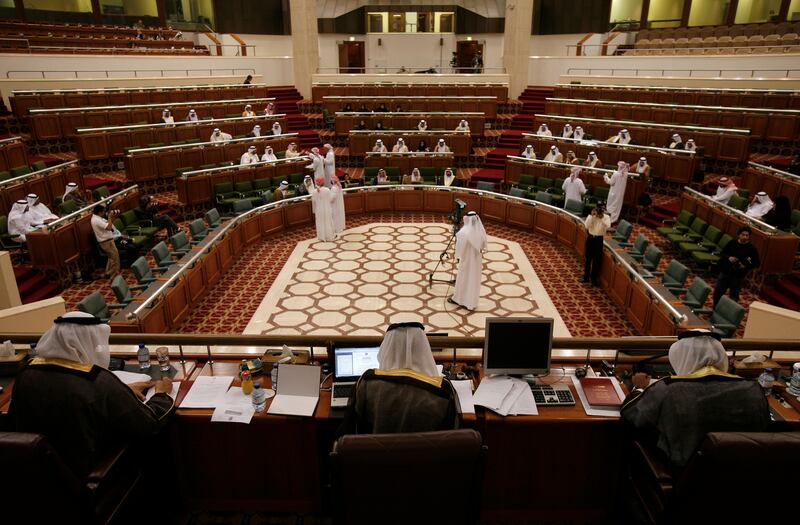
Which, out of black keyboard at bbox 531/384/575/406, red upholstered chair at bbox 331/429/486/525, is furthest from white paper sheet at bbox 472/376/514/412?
red upholstered chair at bbox 331/429/486/525

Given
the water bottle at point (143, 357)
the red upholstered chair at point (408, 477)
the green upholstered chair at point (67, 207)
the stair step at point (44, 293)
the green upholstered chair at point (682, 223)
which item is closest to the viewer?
the red upholstered chair at point (408, 477)

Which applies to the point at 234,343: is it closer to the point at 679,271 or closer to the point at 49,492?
the point at 49,492

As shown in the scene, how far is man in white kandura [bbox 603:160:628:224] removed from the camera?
11227 mm

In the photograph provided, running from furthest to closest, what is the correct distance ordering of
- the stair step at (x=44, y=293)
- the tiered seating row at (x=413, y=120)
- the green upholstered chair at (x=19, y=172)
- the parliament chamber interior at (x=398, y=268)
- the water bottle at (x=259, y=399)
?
the tiered seating row at (x=413, y=120)
the green upholstered chair at (x=19, y=172)
the stair step at (x=44, y=293)
the water bottle at (x=259, y=399)
the parliament chamber interior at (x=398, y=268)

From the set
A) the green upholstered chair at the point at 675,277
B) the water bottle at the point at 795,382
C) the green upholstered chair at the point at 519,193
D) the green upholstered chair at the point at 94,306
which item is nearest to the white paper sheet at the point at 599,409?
the water bottle at the point at 795,382

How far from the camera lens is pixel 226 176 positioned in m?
12.6

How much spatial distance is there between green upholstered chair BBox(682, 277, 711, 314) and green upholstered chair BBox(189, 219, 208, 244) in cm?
744

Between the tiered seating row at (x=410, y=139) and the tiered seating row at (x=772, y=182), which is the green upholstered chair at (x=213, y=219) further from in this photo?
the tiered seating row at (x=772, y=182)

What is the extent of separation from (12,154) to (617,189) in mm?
12934

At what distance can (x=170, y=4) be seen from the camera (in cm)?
2348

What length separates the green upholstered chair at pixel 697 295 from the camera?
6.50m

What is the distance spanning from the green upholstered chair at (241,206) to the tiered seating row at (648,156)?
26.5ft

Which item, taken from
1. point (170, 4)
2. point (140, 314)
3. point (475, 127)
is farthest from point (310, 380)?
point (170, 4)

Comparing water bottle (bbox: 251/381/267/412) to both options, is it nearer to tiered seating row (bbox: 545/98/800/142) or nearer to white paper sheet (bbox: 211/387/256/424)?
white paper sheet (bbox: 211/387/256/424)
